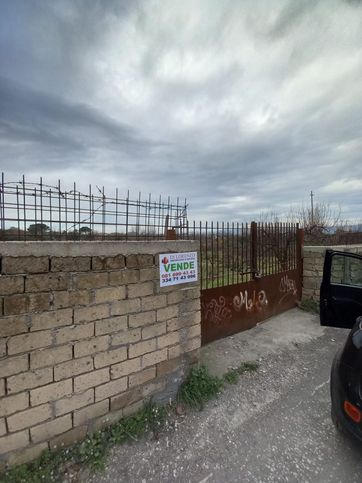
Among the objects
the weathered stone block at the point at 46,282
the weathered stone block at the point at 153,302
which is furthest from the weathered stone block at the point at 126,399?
the weathered stone block at the point at 46,282

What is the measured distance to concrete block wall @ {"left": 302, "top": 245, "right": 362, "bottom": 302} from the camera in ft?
19.3

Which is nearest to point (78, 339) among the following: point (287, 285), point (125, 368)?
point (125, 368)

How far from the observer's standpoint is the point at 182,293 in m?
2.85

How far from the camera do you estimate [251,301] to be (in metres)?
4.75

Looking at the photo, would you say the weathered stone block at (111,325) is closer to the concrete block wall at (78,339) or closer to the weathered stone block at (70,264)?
the concrete block wall at (78,339)

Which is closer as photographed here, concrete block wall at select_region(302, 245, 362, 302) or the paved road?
the paved road

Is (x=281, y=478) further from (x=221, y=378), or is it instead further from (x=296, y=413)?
(x=221, y=378)

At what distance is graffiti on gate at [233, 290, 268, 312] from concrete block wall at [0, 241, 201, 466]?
1.95m

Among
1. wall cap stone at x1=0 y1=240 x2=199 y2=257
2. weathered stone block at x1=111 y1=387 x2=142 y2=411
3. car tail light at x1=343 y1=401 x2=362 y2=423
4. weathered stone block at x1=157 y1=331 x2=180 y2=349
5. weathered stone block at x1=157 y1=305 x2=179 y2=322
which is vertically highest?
wall cap stone at x1=0 y1=240 x2=199 y2=257

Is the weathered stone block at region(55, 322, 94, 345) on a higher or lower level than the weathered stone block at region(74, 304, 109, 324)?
lower

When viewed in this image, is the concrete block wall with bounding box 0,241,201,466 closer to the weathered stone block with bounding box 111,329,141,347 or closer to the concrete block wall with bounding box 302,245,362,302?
the weathered stone block with bounding box 111,329,141,347

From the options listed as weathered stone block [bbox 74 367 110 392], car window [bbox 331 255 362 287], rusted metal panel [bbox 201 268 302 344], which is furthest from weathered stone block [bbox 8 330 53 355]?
car window [bbox 331 255 362 287]

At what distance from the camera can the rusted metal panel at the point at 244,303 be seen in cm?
405

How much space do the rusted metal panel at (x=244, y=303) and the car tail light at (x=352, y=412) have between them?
225cm
